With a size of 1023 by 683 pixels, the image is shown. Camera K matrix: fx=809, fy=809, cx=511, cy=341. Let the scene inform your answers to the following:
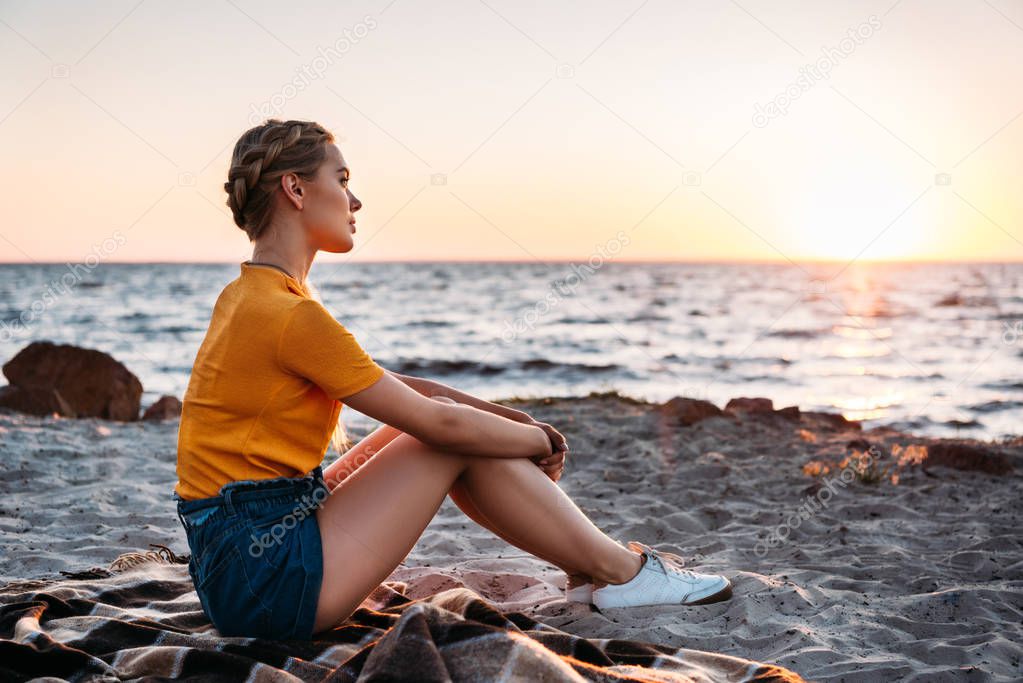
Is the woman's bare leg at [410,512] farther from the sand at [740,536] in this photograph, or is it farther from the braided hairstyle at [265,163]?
the braided hairstyle at [265,163]

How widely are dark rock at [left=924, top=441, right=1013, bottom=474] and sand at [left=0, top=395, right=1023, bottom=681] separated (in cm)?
13

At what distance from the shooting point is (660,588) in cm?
303

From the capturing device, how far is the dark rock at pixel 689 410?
6812 millimetres

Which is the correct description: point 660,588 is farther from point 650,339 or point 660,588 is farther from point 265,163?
point 650,339

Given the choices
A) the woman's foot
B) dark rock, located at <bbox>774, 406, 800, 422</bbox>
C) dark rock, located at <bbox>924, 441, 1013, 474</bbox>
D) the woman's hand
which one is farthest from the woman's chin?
dark rock, located at <bbox>774, 406, 800, 422</bbox>

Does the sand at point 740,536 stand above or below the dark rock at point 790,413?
below

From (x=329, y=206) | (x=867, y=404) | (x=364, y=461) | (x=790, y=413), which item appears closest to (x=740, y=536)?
(x=364, y=461)

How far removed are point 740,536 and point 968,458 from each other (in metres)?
2.45

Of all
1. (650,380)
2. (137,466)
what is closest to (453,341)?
(650,380)

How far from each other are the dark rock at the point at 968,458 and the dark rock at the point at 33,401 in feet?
23.4

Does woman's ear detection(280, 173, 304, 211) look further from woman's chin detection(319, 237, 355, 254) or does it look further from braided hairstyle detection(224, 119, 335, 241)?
woman's chin detection(319, 237, 355, 254)

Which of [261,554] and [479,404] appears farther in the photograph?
[479,404]

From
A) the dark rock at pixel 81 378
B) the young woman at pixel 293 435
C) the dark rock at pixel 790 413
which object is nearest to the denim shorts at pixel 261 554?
the young woman at pixel 293 435

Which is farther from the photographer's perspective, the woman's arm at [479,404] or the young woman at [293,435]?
the woman's arm at [479,404]
